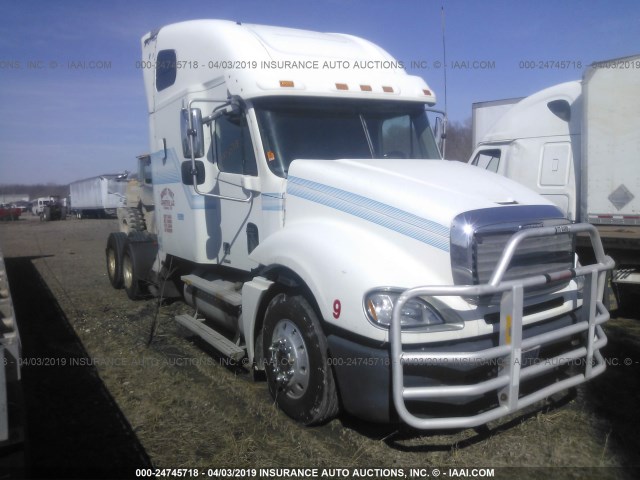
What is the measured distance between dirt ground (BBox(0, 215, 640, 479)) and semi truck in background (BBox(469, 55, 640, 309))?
1.83 m

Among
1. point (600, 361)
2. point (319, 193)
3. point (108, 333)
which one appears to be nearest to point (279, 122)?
point (319, 193)

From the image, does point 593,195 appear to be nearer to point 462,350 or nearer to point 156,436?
point 462,350

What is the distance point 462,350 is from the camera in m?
3.45

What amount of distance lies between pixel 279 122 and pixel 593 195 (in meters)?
5.11

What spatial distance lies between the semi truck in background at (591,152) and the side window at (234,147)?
4.64 meters

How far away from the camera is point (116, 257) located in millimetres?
9500

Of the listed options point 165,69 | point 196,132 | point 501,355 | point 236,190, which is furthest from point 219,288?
point 501,355

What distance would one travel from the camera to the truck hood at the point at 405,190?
377 centimetres

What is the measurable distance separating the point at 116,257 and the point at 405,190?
22.7ft

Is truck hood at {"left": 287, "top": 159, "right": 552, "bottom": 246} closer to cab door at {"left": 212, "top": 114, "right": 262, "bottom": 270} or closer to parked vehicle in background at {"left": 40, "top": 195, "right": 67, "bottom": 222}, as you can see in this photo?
cab door at {"left": 212, "top": 114, "right": 262, "bottom": 270}

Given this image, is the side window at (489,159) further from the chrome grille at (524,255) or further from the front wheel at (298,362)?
the front wheel at (298,362)

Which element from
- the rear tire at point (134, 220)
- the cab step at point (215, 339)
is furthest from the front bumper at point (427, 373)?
the rear tire at point (134, 220)

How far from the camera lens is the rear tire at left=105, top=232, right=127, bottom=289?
9359 mm

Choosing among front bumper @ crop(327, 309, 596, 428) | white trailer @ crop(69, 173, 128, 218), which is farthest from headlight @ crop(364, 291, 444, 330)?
white trailer @ crop(69, 173, 128, 218)
